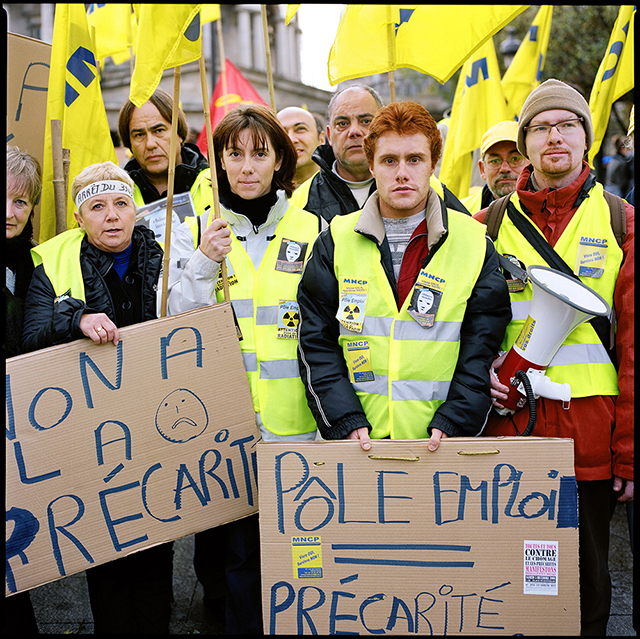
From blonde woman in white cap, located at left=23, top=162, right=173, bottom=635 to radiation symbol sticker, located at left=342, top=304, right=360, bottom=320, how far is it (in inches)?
34.8

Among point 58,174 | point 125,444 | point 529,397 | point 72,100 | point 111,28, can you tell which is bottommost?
point 125,444

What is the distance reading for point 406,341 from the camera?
94.5 inches

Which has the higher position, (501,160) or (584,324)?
(501,160)

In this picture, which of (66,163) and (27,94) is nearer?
(66,163)

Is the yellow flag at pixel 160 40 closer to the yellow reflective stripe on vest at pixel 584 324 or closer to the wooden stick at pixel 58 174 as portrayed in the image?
the wooden stick at pixel 58 174

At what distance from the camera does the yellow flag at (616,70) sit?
433 centimetres

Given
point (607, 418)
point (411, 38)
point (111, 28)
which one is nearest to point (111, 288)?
point (607, 418)

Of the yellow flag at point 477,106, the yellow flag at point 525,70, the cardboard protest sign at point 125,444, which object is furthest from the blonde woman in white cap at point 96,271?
the yellow flag at point 525,70

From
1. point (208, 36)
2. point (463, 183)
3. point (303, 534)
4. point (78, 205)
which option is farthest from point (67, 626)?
point (208, 36)

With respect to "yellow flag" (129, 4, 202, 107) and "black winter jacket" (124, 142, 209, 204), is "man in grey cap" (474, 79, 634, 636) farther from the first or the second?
"black winter jacket" (124, 142, 209, 204)

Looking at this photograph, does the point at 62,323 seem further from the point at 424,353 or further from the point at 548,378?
the point at 548,378

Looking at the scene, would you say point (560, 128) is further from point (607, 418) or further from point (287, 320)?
point (287, 320)

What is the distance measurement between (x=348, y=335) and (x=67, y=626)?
225 centimetres

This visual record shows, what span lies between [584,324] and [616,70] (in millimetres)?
2755
